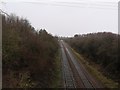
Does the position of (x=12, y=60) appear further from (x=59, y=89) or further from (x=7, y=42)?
(x=59, y=89)

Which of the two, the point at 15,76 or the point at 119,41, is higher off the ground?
the point at 119,41

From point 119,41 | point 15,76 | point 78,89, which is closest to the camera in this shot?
point 15,76

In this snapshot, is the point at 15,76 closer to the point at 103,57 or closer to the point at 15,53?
the point at 15,53

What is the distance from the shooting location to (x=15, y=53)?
936 inches

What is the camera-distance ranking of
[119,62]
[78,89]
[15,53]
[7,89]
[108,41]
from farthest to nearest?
1. [108,41]
2. [119,62]
3. [78,89]
4. [15,53]
5. [7,89]

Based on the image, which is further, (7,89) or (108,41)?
(108,41)

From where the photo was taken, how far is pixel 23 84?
20234 millimetres

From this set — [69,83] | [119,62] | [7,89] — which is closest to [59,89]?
[69,83]

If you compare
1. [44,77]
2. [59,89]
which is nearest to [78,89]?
[59,89]

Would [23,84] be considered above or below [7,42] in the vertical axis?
below

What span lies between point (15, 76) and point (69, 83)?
7.47 metres

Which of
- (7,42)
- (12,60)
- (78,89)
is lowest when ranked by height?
(78,89)

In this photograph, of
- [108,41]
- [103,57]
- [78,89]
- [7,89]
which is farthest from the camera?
[108,41]

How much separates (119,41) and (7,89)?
26.6 metres
